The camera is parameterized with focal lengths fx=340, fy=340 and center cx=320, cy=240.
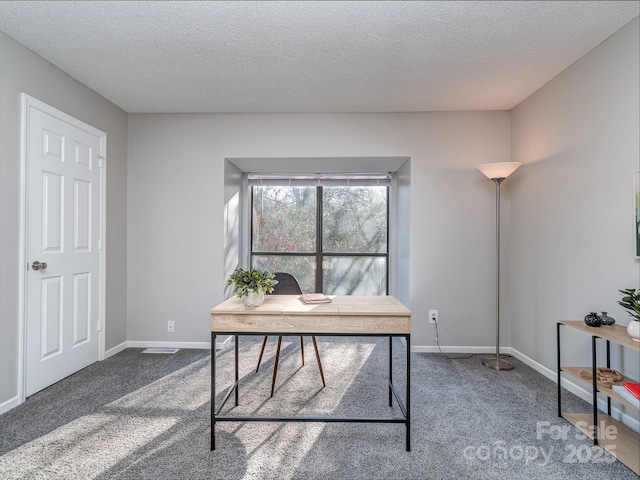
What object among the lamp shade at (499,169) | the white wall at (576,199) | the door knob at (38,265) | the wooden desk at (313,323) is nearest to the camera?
the wooden desk at (313,323)

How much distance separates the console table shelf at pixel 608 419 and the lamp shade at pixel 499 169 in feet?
4.84

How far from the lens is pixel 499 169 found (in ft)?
10.2

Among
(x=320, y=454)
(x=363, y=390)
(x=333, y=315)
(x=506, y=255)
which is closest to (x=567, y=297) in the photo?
(x=506, y=255)

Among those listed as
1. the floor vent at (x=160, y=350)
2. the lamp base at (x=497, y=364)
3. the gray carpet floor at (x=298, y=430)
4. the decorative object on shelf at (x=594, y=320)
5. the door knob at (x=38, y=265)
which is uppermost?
the door knob at (x=38, y=265)

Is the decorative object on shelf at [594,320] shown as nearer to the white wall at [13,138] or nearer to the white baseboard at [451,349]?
the white baseboard at [451,349]

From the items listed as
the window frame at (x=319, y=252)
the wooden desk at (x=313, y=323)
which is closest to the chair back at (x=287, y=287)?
the wooden desk at (x=313, y=323)

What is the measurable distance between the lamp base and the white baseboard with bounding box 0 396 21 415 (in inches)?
147

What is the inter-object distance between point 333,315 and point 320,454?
76 centimetres

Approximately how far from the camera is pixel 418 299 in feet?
11.8

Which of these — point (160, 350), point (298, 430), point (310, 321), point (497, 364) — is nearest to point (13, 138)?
point (160, 350)

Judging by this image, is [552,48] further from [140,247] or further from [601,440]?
[140,247]

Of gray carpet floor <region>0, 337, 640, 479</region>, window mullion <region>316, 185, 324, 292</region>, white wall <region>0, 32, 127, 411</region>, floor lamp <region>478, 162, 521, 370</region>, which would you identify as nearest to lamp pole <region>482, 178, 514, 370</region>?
floor lamp <region>478, 162, 521, 370</region>

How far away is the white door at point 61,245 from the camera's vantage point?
2.51m

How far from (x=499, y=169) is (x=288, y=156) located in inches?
81.7
